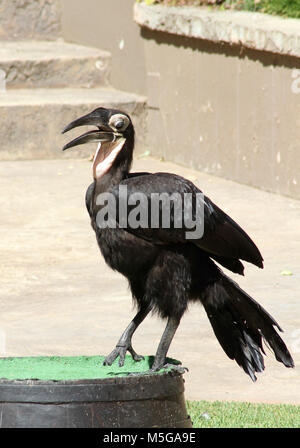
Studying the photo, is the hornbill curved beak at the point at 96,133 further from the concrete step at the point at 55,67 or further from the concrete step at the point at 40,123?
the concrete step at the point at 55,67

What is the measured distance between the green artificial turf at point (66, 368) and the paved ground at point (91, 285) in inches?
39.0

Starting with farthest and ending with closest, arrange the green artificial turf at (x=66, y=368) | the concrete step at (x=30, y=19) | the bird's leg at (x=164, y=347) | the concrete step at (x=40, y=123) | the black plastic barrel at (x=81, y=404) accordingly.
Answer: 1. the concrete step at (x=30, y=19)
2. the concrete step at (x=40, y=123)
3. the bird's leg at (x=164, y=347)
4. the green artificial turf at (x=66, y=368)
5. the black plastic barrel at (x=81, y=404)

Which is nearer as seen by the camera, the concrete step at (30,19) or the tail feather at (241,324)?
the tail feather at (241,324)

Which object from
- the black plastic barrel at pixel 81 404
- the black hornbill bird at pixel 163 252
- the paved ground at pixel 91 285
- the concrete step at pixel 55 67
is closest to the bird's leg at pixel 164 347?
the black hornbill bird at pixel 163 252

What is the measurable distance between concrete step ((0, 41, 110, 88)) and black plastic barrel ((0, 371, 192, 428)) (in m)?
8.84

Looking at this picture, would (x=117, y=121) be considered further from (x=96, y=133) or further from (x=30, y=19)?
(x=30, y=19)

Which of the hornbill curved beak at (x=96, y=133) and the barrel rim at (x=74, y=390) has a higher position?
the hornbill curved beak at (x=96, y=133)

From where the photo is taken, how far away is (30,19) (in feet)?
44.6

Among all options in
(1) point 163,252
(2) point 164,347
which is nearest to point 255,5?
(1) point 163,252

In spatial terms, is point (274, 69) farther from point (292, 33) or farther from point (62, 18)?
point (62, 18)

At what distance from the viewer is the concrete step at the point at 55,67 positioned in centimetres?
1236

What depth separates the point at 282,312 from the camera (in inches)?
264

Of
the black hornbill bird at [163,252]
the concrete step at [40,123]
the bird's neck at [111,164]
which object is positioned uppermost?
the bird's neck at [111,164]

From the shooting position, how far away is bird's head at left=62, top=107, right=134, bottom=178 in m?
4.35
